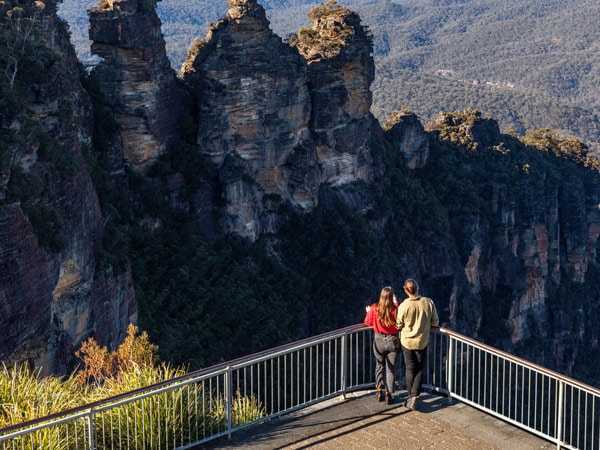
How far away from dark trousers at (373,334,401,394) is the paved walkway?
0.35 m

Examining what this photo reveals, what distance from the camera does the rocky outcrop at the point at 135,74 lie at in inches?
1409

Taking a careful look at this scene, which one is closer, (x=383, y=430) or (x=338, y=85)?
(x=383, y=430)

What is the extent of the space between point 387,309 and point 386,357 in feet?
3.04

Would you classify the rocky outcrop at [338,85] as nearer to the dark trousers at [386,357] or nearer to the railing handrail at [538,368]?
the dark trousers at [386,357]

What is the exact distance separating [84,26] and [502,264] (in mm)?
154229

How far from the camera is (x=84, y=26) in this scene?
197 meters

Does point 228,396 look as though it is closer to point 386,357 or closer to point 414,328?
point 386,357

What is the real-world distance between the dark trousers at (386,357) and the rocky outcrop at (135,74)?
2457 cm

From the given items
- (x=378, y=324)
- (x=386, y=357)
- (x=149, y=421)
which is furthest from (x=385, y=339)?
(x=149, y=421)

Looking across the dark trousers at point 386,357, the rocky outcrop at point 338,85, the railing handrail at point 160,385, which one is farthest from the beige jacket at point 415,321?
the rocky outcrop at point 338,85

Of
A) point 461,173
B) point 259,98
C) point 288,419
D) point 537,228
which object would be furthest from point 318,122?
point 288,419

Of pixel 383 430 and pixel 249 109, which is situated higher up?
pixel 249 109

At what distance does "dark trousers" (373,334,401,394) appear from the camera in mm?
14203

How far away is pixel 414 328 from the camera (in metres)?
13.9
